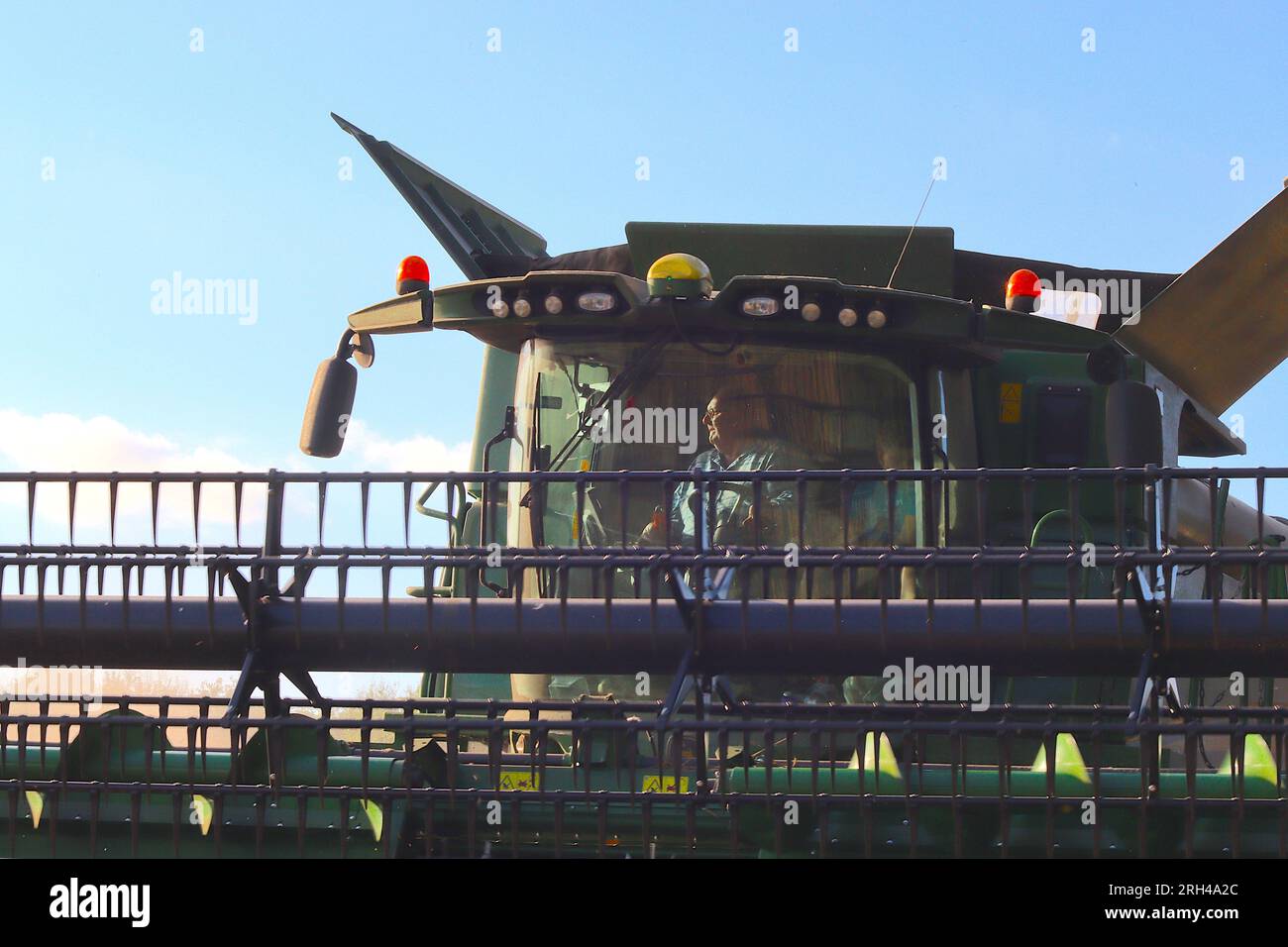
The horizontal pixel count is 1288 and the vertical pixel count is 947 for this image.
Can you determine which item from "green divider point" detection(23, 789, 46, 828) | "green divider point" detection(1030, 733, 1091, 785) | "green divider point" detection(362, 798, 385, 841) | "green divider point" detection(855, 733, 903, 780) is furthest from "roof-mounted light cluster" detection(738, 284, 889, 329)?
"green divider point" detection(23, 789, 46, 828)

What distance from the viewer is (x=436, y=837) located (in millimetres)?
4699

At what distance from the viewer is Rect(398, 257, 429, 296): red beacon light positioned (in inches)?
251

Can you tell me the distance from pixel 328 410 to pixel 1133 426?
10.1 feet

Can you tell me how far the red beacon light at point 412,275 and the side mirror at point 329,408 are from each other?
1.29 feet

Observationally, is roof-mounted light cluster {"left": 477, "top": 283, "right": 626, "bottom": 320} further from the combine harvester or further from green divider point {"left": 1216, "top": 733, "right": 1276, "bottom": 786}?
green divider point {"left": 1216, "top": 733, "right": 1276, "bottom": 786}

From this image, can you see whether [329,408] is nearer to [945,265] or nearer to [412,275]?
[412,275]

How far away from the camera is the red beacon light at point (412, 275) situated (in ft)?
20.9

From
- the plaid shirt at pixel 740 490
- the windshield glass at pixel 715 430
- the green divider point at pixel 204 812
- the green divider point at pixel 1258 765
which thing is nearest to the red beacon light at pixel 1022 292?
the windshield glass at pixel 715 430

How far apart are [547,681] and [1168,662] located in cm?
235

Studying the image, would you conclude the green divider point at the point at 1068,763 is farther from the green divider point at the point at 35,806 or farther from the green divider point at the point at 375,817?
the green divider point at the point at 35,806

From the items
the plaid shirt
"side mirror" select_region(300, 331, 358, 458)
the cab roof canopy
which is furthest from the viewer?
"side mirror" select_region(300, 331, 358, 458)

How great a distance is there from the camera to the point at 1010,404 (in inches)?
264

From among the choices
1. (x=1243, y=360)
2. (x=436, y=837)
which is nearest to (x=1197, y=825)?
(x=436, y=837)
